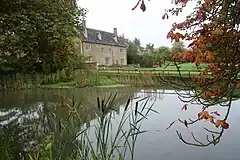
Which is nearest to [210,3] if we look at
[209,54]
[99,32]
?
[209,54]

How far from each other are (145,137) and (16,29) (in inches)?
126

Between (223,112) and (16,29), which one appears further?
(223,112)

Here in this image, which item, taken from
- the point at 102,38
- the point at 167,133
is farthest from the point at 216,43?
the point at 102,38

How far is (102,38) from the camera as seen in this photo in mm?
39406

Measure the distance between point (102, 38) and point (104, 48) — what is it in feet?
4.80

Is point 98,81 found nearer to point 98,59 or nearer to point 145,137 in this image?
point 145,137

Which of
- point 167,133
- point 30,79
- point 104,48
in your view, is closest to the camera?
point 167,133

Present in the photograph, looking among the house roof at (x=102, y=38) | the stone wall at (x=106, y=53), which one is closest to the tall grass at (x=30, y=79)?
the stone wall at (x=106, y=53)

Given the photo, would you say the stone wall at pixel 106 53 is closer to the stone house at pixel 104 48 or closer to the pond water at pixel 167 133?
the stone house at pixel 104 48

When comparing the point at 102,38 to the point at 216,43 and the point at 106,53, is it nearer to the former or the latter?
the point at 106,53

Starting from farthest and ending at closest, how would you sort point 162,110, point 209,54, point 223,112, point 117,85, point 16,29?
point 117,85 → point 162,110 → point 223,112 → point 16,29 → point 209,54

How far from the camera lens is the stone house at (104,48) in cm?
3644

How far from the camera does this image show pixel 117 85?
774 inches

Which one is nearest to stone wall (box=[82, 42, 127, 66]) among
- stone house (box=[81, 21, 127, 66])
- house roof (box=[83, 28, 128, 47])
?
stone house (box=[81, 21, 127, 66])
